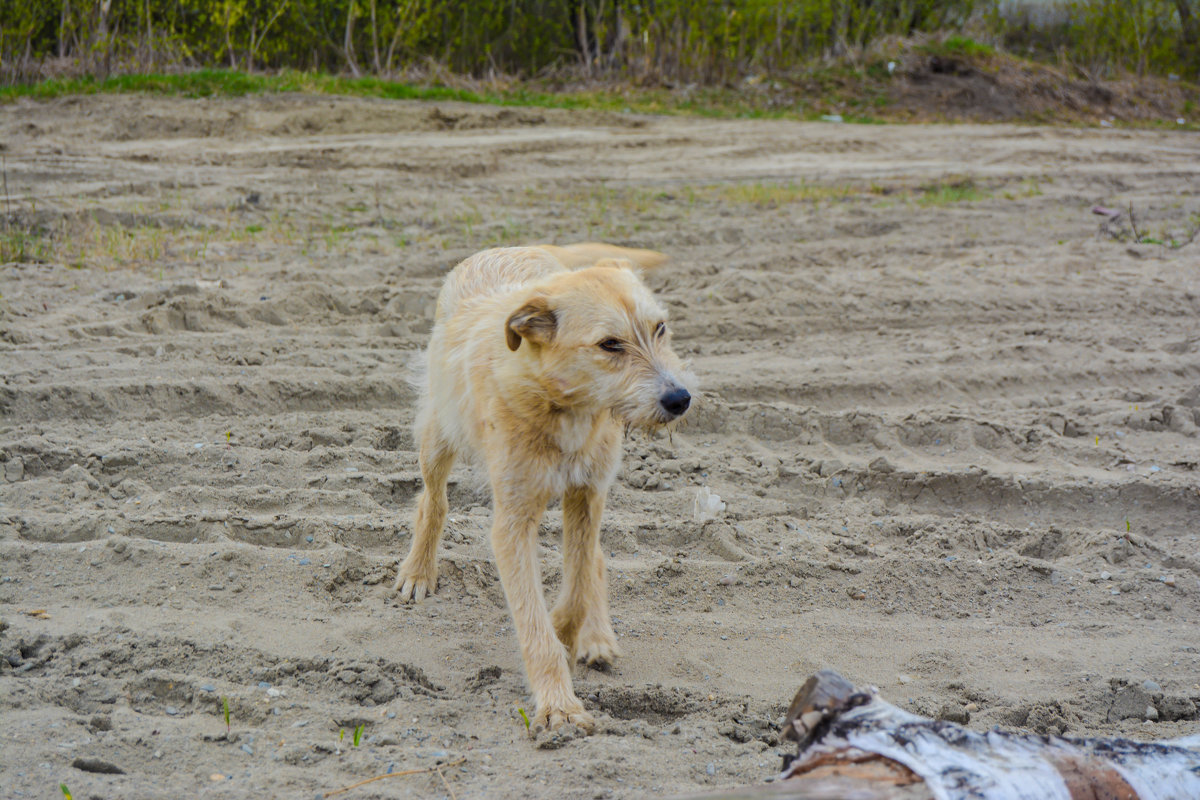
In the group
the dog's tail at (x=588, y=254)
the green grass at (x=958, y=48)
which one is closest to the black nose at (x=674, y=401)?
the dog's tail at (x=588, y=254)

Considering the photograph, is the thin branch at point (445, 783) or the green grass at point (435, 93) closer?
the thin branch at point (445, 783)

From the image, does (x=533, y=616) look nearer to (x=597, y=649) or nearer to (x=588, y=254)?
(x=597, y=649)

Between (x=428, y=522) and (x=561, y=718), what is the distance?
4.65 feet

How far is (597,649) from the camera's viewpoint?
404cm

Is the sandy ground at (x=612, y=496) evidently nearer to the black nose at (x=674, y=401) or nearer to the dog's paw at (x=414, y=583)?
the dog's paw at (x=414, y=583)

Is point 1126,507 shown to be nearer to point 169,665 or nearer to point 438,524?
point 438,524

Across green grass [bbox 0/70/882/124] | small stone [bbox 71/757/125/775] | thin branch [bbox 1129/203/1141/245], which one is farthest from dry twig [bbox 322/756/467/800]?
green grass [bbox 0/70/882/124]

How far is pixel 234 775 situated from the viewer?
296cm

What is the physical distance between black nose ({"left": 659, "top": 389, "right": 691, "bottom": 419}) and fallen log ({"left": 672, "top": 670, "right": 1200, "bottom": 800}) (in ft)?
4.10

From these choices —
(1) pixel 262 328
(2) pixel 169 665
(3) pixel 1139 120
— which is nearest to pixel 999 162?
(3) pixel 1139 120

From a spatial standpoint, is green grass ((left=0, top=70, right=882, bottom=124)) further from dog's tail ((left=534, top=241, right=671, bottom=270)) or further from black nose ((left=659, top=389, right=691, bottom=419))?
black nose ((left=659, top=389, right=691, bottom=419))

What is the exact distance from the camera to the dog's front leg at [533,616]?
352cm

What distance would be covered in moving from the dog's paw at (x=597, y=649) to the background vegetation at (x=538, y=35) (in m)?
14.7

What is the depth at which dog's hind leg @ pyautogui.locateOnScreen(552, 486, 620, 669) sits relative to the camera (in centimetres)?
405
